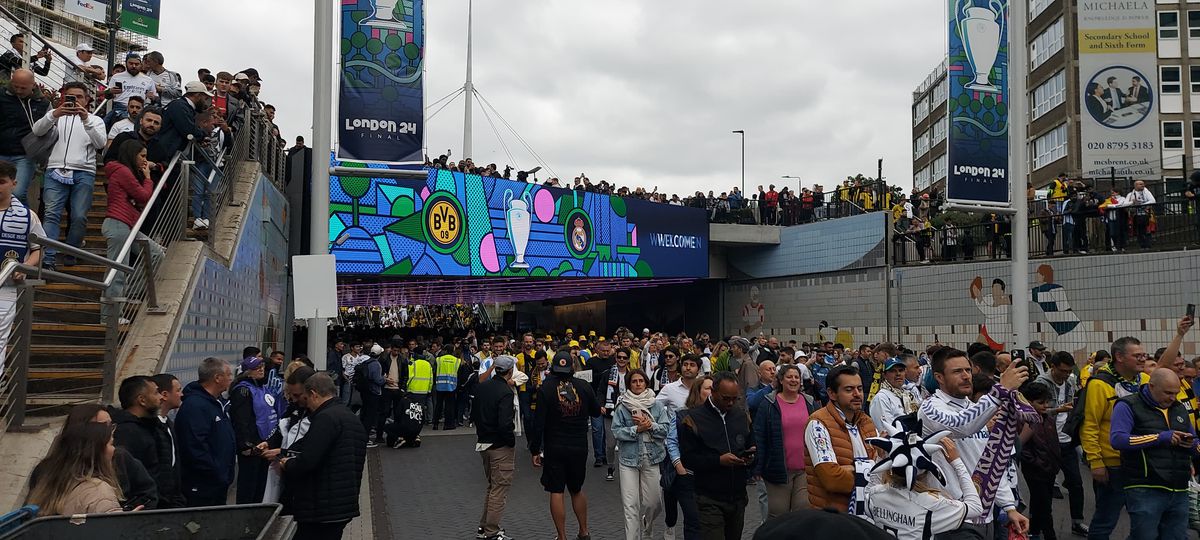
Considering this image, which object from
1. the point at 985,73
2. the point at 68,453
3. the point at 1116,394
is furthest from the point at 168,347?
the point at 985,73

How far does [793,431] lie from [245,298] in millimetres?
9470

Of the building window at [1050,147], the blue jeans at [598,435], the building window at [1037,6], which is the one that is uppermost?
the building window at [1037,6]

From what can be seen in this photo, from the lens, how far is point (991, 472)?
537 centimetres

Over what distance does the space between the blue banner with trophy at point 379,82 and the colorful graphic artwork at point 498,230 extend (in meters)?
11.4

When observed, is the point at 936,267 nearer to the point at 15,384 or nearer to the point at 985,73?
the point at 985,73

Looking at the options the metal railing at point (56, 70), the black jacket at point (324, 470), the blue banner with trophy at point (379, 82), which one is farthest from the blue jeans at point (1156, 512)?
the metal railing at point (56, 70)

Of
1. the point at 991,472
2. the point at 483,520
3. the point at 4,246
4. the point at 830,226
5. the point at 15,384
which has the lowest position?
the point at 483,520

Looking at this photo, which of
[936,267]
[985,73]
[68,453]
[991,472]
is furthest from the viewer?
[936,267]

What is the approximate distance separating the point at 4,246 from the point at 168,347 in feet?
5.84

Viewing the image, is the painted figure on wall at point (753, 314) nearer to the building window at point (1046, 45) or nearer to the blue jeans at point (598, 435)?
the blue jeans at point (598, 435)

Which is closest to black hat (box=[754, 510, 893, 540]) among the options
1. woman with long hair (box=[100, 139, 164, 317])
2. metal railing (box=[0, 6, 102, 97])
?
woman with long hair (box=[100, 139, 164, 317])

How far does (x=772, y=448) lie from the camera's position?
23.6ft

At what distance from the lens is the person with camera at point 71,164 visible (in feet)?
31.1

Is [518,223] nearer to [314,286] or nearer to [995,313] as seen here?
[995,313]
